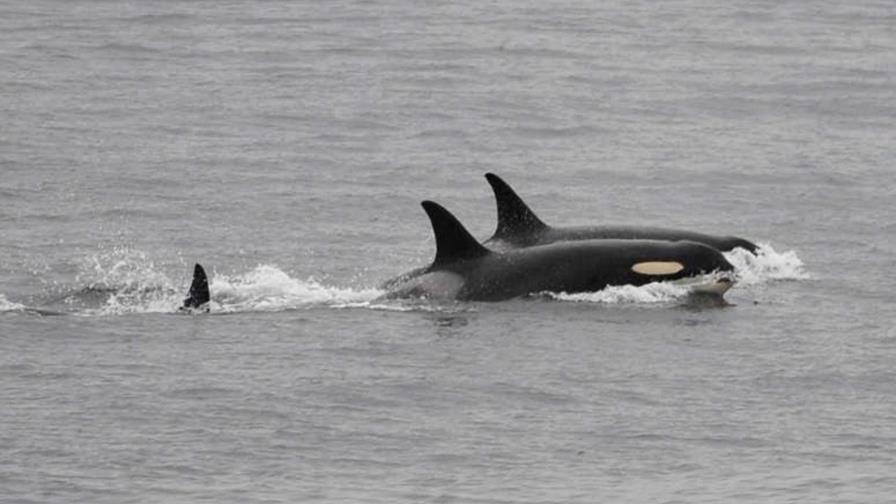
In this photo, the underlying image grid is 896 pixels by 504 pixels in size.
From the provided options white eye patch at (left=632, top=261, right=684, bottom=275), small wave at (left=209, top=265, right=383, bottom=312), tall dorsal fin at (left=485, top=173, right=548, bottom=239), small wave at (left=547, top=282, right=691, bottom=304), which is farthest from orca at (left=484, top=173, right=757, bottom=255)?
small wave at (left=209, top=265, right=383, bottom=312)

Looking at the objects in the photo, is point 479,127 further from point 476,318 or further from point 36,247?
point 476,318

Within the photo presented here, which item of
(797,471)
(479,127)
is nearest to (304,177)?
(479,127)

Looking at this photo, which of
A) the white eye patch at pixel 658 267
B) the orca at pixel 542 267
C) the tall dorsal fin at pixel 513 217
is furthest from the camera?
the tall dorsal fin at pixel 513 217

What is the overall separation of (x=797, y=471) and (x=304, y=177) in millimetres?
16380

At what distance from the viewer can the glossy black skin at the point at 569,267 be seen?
22.0 meters

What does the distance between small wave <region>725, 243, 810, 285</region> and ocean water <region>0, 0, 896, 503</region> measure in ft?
0.25

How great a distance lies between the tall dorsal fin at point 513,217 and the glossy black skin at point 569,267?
0.95 m

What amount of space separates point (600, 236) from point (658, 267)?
1.65 meters

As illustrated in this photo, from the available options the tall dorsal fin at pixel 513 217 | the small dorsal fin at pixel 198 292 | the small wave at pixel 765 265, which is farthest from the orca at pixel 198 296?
the small wave at pixel 765 265

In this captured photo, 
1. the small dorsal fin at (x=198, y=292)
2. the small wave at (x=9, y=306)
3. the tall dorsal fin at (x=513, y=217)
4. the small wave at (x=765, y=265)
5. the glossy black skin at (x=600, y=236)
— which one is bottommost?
the small wave at (x=765, y=265)

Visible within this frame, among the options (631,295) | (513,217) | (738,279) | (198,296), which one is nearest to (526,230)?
(513,217)

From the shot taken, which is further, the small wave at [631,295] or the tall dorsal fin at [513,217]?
the tall dorsal fin at [513,217]

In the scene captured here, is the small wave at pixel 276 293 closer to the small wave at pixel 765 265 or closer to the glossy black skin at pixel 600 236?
the glossy black skin at pixel 600 236

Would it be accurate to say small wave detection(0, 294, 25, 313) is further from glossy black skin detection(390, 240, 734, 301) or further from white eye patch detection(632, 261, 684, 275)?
white eye patch detection(632, 261, 684, 275)
